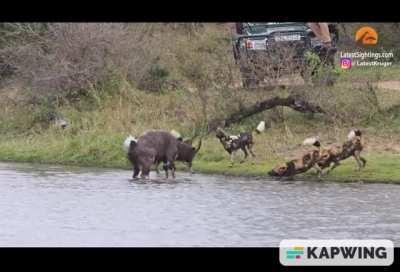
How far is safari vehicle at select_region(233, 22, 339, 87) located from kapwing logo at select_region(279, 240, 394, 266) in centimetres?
1108

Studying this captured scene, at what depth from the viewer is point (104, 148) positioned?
2266cm

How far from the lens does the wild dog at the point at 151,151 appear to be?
19.3 metres

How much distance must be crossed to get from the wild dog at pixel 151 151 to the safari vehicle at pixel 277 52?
3.84 m

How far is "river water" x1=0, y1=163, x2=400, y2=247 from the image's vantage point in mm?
14555

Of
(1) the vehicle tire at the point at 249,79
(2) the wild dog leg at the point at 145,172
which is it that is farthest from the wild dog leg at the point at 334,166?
(1) the vehicle tire at the point at 249,79

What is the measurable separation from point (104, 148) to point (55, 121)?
2.39m

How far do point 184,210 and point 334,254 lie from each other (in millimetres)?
5337

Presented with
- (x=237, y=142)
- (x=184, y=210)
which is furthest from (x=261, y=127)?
(x=184, y=210)

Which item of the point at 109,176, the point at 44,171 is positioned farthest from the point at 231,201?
the point at 44,171

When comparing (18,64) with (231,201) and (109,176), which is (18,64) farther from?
(231,201)

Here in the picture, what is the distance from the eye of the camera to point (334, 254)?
11617 millimetres

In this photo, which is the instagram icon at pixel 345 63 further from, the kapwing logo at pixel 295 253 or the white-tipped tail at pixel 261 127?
the kapwing logo at pixel 295 253

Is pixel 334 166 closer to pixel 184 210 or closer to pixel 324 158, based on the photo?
pixel 324 158

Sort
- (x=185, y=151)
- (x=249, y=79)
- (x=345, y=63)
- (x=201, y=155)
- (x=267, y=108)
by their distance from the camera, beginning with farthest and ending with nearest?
1. (x=249, y=79)
2. (x=345, y=63)
3. (x=267, y=108)
4. (x=201, y=155)
5. (x=185, y=151)
